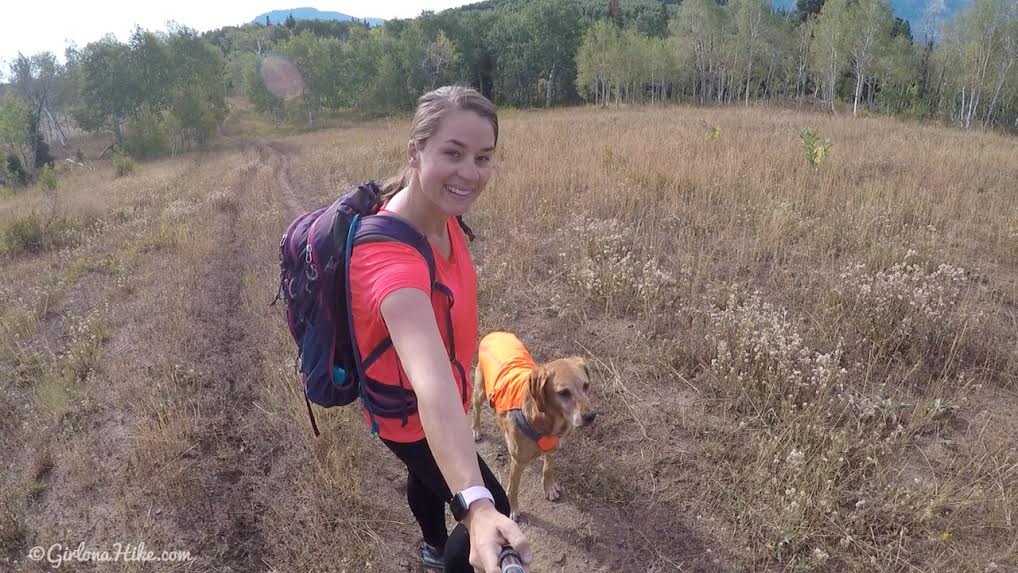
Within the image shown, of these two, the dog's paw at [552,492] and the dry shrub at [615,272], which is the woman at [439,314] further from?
the dry shrub at [615,272]

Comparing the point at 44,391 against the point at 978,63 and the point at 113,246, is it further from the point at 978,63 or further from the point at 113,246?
the point at 978,63

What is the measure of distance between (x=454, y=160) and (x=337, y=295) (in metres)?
0.61

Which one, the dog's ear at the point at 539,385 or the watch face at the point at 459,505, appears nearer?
the watch face at the point at 459,505

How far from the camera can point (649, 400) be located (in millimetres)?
3865

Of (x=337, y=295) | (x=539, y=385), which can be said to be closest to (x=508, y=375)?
(x=539, y=385)

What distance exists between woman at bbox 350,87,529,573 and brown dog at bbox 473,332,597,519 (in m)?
0.92

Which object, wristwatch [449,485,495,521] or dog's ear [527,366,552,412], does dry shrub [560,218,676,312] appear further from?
wristwatch [449,485,495,521]

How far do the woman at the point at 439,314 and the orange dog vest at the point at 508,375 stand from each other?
3.29 feet

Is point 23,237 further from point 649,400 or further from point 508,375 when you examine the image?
point 649,400

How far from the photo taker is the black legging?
1.62 metres

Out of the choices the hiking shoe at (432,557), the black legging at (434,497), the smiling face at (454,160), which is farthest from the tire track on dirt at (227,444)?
the smiling face at (454,160)

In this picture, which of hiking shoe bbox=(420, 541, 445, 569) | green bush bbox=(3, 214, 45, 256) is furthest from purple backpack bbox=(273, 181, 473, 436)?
green bush bbox=(3, 214, 45, 256)

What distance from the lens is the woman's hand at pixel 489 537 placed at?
3.40 ft

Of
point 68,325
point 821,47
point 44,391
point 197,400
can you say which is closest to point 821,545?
point 197,400
